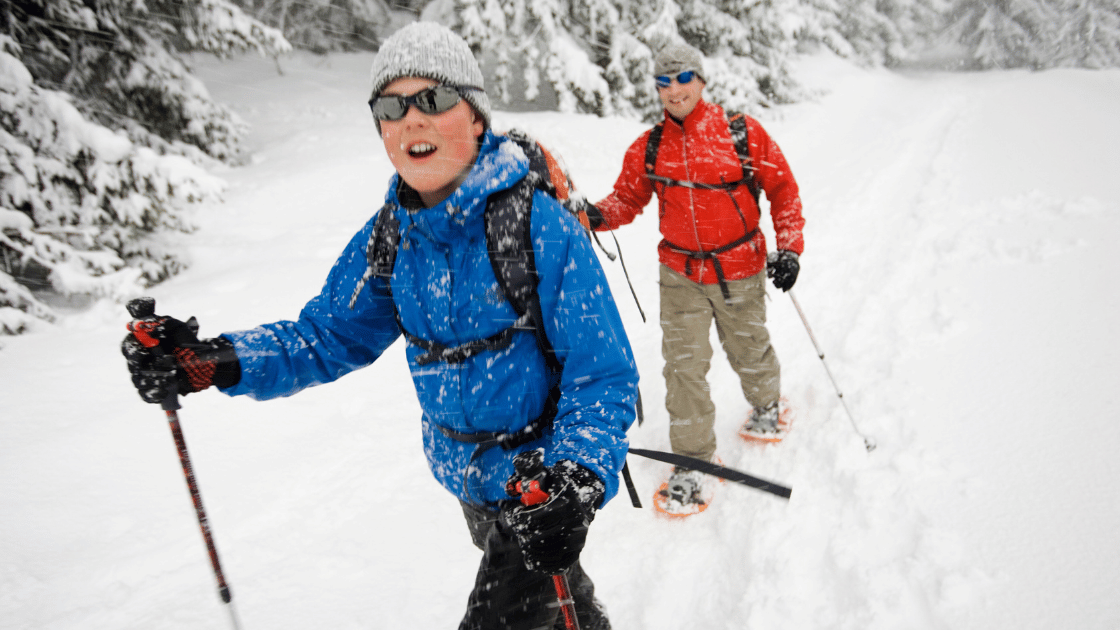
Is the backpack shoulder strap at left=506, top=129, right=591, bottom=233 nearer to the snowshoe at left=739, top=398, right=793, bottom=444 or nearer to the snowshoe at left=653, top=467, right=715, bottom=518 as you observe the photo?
the snowshoe at left=653, top=467, right=715, bottom=518

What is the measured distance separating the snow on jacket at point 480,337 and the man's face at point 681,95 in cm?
177

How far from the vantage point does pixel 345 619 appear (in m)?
2.86

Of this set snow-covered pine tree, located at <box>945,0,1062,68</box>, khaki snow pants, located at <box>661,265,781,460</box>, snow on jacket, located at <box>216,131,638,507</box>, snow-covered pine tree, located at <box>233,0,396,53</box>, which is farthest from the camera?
snow-covered pine tree, located at <box>945,0,1062,68</box>

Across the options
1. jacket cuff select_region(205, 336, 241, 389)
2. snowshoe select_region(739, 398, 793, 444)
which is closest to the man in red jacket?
snowshoe select_region(739, 398, 793, 444)

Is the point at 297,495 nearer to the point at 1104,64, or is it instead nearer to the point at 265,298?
the point at 265,298

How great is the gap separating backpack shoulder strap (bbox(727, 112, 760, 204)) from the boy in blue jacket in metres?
1.87

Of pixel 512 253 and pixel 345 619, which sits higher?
pixel 512 253

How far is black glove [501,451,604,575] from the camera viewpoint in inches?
53.5

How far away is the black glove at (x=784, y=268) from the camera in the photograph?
3279mm

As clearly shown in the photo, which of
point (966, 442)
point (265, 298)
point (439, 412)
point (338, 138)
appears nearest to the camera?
point (439, 412)

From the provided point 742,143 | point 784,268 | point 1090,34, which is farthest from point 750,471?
point 1090,34

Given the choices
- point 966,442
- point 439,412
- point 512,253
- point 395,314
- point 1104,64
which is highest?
point 512,253

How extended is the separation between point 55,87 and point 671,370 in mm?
8480

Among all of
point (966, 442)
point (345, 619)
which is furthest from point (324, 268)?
point (966, 442)
